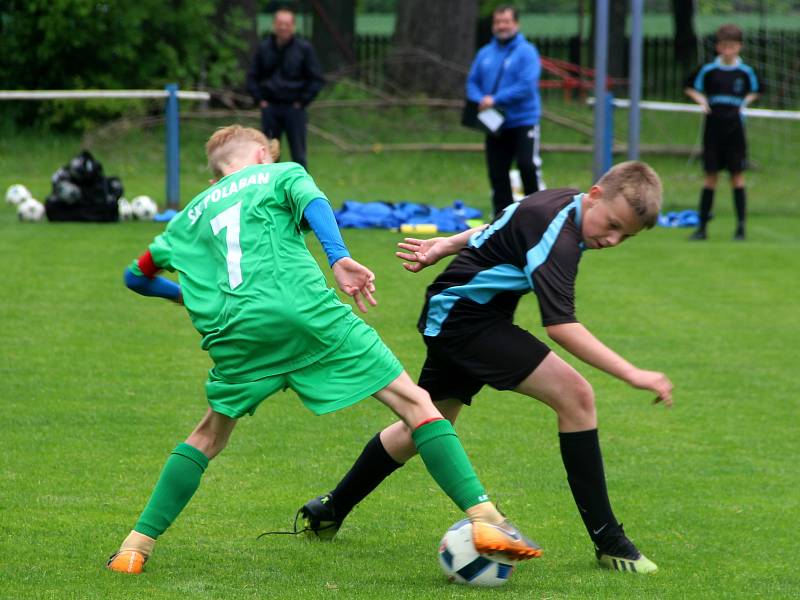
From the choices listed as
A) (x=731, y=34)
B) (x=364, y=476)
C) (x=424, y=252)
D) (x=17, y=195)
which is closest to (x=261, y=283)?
(x=424, y=252)

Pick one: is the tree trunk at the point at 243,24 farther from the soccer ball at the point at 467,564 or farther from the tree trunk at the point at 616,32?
the soccer ball at the point at 467,564

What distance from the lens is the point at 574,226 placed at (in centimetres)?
443

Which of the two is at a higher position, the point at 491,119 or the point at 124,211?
the point at 491,119

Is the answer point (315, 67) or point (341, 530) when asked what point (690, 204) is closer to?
point (315, 67)

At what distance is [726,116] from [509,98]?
7.72ft

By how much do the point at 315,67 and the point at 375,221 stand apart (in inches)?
72.4

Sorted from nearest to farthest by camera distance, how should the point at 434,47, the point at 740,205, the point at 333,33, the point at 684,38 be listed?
the point at 740,205 → the point at 434,47 → the point at 333,33 → the point at 684,38

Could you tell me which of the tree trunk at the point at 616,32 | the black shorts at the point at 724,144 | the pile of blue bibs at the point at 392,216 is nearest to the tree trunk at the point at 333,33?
the tree trunk at the point at 616,32

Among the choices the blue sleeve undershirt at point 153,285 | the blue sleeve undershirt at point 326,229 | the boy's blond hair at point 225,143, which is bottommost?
the blue sleeve undershirt at point 153,285

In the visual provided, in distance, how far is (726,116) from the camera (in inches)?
533

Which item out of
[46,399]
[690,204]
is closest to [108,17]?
[690,204]

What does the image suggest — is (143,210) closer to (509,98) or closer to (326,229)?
(509,98)

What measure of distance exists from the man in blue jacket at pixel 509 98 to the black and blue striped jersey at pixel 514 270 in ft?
27.3

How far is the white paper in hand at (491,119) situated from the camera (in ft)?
42.2
